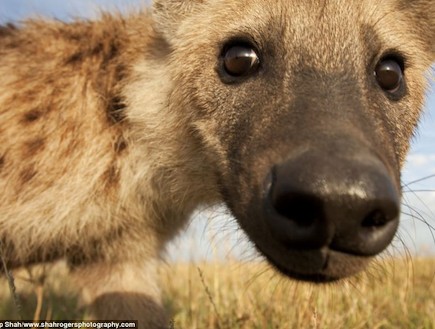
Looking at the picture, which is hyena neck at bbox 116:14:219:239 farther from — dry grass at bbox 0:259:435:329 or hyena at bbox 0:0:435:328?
dry grass at bbox 0:259:435:329

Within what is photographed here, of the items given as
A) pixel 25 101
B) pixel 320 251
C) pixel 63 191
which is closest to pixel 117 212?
pixel 63 191

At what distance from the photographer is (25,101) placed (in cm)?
412

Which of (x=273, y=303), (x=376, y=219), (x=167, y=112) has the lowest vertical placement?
(x=273, y=303)

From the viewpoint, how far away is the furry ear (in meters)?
4.24

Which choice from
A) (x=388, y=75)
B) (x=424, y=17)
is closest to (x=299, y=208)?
(x=388, y=75)

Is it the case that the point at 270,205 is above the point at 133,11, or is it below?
below

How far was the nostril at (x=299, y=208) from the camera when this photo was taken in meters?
2.37

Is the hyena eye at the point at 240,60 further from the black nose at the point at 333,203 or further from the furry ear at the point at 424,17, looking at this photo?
the furry ear at the point at 424,17

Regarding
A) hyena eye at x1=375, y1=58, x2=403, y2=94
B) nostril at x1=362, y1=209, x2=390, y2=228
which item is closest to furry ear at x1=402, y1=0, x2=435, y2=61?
hyena eye at x1=375, y1=58, x2=403, y2=94

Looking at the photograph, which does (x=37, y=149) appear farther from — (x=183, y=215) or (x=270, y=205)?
(x=270, y=205)

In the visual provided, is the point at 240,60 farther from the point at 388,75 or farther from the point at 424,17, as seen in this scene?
the point at 424,17

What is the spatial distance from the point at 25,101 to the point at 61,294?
2.37m

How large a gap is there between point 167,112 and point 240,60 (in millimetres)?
710

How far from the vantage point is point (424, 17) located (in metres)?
4.29
